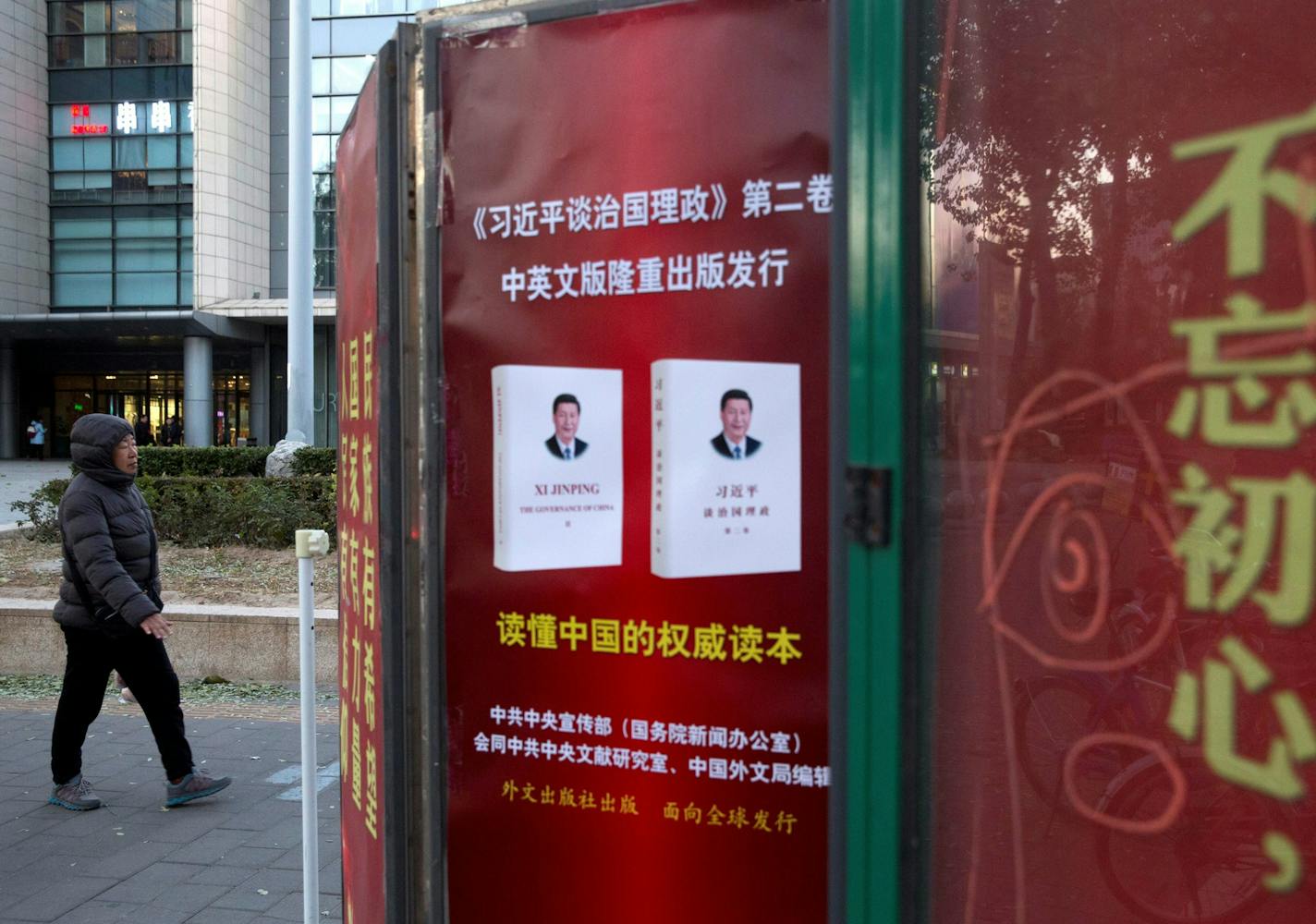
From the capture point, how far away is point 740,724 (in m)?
1.99

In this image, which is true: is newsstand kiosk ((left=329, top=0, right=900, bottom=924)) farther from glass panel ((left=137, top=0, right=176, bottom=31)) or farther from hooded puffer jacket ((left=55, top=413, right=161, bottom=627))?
glass panel ((left=137, top=0, right=176, bottom=31))

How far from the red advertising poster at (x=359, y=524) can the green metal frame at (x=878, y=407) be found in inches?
41.4

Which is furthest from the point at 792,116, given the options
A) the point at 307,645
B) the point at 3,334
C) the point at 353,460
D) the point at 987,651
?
the point at 3,334

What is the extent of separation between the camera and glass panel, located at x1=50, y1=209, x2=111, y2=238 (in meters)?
37.2

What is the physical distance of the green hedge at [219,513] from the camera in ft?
35.6

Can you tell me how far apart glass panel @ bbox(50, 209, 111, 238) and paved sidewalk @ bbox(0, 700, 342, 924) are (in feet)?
114

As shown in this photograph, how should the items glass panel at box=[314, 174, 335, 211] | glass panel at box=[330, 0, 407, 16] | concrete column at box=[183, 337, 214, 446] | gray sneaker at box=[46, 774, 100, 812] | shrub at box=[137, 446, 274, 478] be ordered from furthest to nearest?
1. concrete column at box=[183, 337, 214, 446]
2. glass panel at box=[314, 174, 335, 211]
3. glass panel at box=[330, 0, 407, 16]
4. shrub at box=[137, 446, 274, 478]
5. gray sneaker at box=[46, 774, 100, 812]

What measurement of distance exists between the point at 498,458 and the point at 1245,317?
130 cm

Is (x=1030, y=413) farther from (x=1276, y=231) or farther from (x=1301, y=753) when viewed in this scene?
(x=1301, y=753)

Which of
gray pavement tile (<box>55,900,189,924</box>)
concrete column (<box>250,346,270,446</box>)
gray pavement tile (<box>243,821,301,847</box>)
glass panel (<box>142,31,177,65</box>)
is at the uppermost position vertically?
glass panel (<box>142,31,177,65</box>)

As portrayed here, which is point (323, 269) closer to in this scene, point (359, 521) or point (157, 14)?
point (157, 14)

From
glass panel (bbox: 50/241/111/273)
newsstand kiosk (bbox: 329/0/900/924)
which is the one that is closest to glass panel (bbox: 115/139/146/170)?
glass panel (bbox: 50/241/111/273)

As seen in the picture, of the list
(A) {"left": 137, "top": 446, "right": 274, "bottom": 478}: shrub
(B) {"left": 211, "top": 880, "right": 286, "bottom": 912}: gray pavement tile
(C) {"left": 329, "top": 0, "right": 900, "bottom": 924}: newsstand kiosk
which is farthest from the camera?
(A) {"left": 137, "top": 446, "right": 274, "bottom": 478}: shrub

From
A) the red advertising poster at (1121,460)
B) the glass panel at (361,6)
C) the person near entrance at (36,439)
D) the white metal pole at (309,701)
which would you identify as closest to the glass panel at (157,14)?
the glass panel at (361,6)
